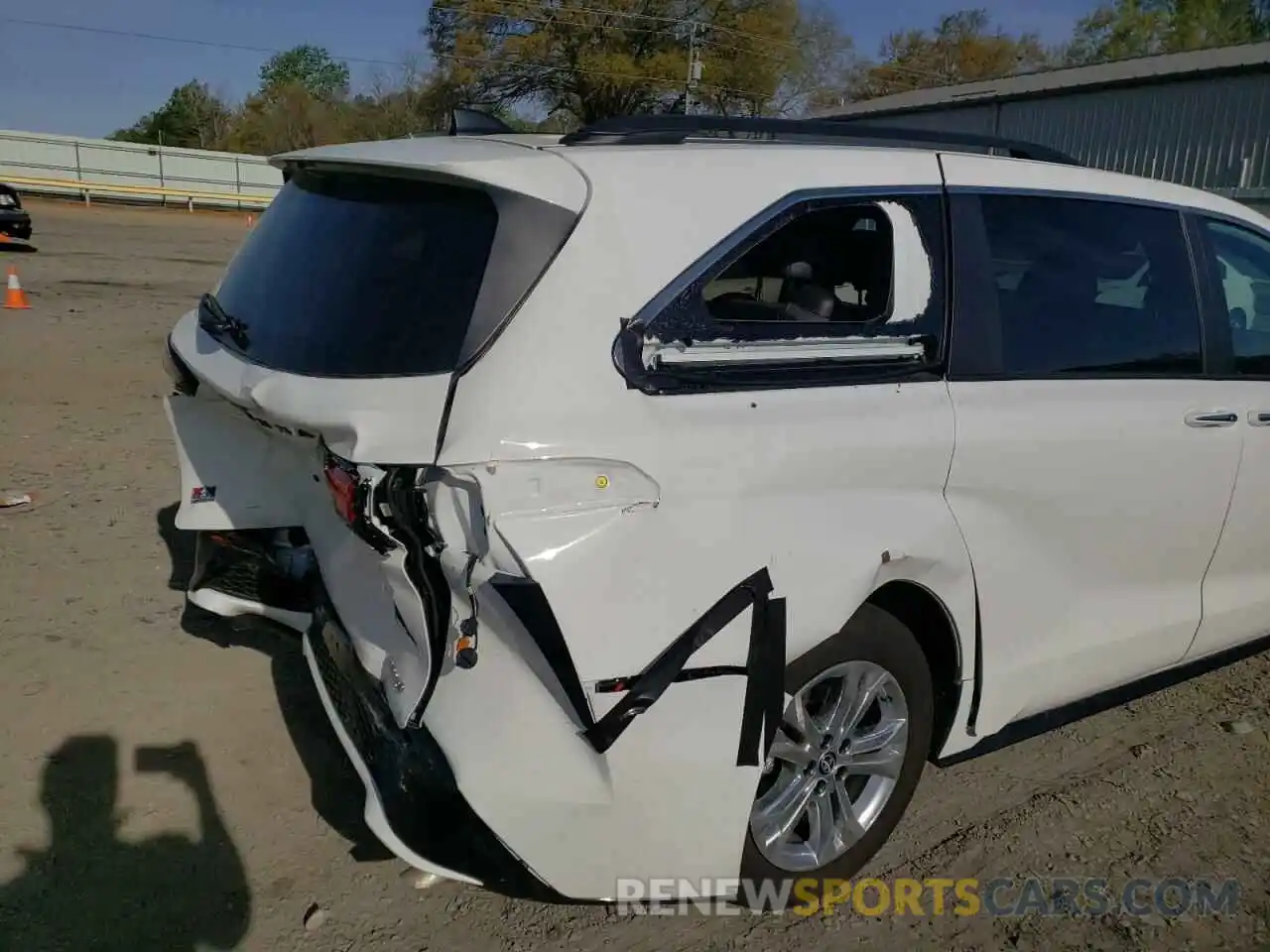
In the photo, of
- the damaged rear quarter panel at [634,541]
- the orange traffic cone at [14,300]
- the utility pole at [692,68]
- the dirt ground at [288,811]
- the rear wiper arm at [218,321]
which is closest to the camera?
the damaged rear quarter panel at [634,541]

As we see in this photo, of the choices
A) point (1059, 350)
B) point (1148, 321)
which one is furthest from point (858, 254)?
point (1148, 321)

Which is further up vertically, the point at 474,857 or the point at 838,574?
the point at 838,574

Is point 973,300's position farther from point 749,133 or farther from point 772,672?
point 772,672

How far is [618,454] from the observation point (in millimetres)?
2289

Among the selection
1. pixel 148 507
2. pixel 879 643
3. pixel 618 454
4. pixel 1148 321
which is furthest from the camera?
pixel 148 507

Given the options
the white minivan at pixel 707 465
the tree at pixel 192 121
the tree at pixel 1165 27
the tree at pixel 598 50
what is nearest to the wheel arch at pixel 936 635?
the white minivan at pixel 707 465

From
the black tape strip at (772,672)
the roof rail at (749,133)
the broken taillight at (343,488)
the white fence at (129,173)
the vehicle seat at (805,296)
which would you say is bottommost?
the black tape strip at (772,672)

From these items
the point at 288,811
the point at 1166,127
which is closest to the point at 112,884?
the point at 288,811

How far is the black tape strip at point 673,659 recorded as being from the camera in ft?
7.47

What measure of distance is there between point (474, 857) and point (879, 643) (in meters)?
1.18

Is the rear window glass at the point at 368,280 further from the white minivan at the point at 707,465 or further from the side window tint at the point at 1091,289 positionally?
the side window tint at the point at 1091,289

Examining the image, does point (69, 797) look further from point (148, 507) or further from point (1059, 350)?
point (1059, 350)

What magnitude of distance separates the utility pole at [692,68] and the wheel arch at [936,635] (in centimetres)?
4153

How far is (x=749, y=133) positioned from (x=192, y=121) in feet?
247
